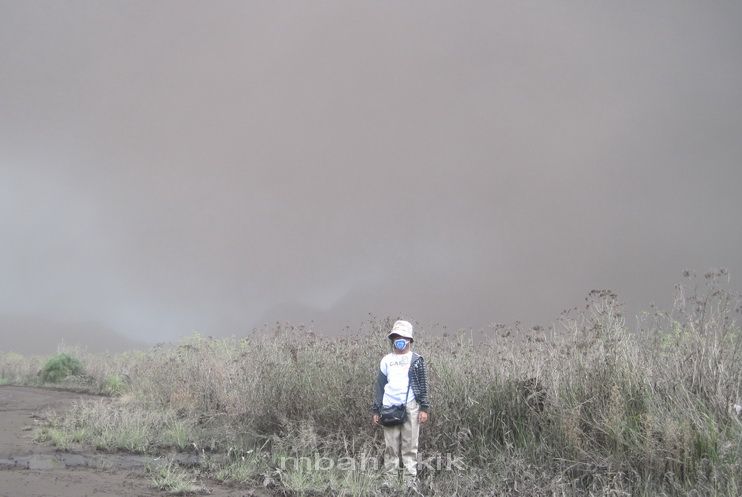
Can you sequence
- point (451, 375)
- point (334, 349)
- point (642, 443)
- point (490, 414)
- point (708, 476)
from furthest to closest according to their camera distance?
point (334, 349), point (451, 375), point (490, 414), point (642, 443), point (708, 476)

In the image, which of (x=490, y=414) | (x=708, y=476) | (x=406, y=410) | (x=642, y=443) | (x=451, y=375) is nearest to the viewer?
(x=708, y=476)

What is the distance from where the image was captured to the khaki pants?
28.0 ft

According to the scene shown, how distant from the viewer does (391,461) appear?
8641 mm

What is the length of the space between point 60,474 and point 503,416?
643 centimetres

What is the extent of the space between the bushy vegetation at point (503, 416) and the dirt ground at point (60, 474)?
631 mm

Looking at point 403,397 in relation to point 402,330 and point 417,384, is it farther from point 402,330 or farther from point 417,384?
point 402,330

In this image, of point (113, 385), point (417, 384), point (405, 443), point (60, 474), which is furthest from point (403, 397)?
point (113, 385)

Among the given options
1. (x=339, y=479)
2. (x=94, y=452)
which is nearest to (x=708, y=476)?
(x=339, y=479)

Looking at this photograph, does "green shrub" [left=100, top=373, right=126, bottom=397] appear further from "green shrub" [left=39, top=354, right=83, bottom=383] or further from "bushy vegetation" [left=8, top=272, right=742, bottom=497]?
"bushy vegetation" [left=8, top=272, right=742, bottom=497]

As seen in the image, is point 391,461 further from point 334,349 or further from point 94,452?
point 94,452

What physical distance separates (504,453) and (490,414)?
2.43 feet

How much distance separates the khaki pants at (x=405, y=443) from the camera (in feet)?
28.0

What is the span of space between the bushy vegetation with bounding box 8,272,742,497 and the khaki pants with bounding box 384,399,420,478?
12.2 inches

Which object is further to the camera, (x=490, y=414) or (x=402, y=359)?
(x=490, y=414)
